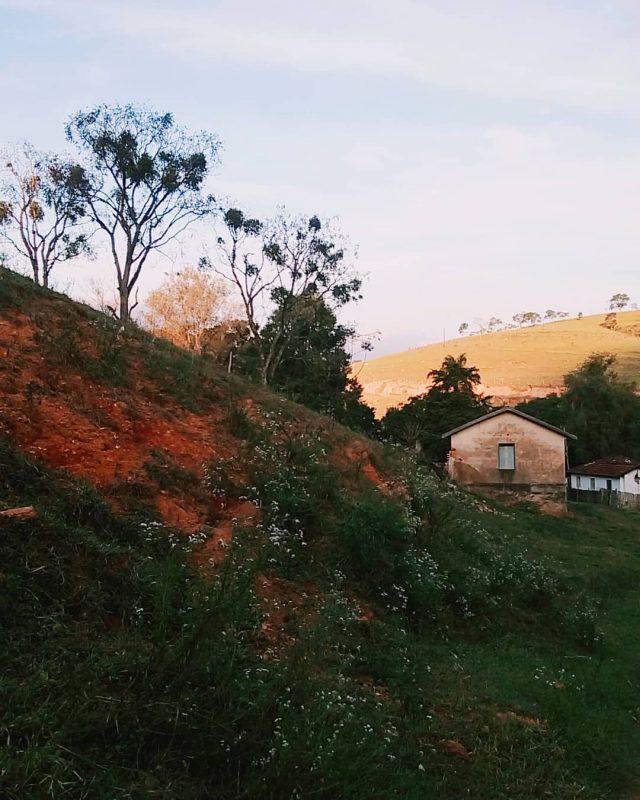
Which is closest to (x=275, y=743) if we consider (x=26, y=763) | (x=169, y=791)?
(x=169, y=791)

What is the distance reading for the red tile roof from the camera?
1603 inches

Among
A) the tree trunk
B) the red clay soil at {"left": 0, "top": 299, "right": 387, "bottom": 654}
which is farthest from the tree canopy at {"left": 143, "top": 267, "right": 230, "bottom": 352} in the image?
the red clay soil at {"left": 0, "top": 299, "right": 387, "bottom": 654}

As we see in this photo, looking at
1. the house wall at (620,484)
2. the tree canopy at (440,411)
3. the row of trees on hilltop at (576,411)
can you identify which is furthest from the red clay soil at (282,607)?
the row of trees on hilltop at (576,411)

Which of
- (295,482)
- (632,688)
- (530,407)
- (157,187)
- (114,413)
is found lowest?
(632,688)

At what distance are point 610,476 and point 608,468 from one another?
2.97 feet

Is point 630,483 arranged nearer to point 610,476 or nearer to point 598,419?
point 610,476

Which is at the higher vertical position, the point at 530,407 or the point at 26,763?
the point at 530,407

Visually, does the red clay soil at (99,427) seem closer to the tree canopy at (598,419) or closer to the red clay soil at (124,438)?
the red clay soil at (124,438)

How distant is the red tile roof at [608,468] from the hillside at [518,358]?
88.5 ft

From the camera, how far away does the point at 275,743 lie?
4234 millimetres

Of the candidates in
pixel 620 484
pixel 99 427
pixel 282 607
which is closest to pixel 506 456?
pixel 620 484

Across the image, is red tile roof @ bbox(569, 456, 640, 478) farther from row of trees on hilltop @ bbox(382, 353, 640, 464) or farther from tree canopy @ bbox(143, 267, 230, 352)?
tree canopy @ bbox(143, 267, 230, 352)

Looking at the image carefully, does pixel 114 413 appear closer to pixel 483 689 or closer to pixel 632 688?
pixel 483 689

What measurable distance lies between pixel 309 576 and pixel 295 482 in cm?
234
